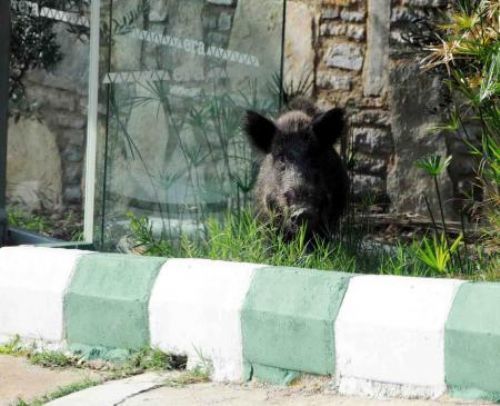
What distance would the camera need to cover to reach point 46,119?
832 centimetres

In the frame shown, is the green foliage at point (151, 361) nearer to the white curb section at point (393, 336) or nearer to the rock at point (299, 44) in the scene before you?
the white curb section at point (393, 336)

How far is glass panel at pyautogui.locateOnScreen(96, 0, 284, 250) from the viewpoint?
24.1ft

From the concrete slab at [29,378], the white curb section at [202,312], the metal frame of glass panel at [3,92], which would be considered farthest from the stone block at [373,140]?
the concrete slab at [29,378]

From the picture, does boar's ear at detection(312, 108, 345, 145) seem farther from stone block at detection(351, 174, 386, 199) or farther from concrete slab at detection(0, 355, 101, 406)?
concrete slab at detection(0, 355, 101, 406)

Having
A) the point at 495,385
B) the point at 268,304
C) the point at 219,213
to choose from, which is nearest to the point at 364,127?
the point at 219,213

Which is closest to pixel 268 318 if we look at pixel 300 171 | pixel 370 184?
pixel 300 171

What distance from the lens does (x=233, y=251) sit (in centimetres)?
633

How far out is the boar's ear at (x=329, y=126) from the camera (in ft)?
25.1

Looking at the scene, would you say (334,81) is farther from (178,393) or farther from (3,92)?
(178,393)

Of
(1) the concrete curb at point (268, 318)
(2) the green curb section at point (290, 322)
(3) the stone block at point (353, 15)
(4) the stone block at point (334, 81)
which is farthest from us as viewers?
(4) the stone block at point (334, 81)

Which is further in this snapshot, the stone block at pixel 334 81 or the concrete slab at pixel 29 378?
the stone block at pixel 334 81

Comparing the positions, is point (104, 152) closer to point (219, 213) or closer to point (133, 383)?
point (219, 213)

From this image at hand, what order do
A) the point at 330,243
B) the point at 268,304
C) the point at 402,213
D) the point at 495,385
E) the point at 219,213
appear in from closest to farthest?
the point at 495,385
the point at 268,304
the point at 330,243
the point at 219,213
the point at 402,213

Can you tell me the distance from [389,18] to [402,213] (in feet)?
5.50
